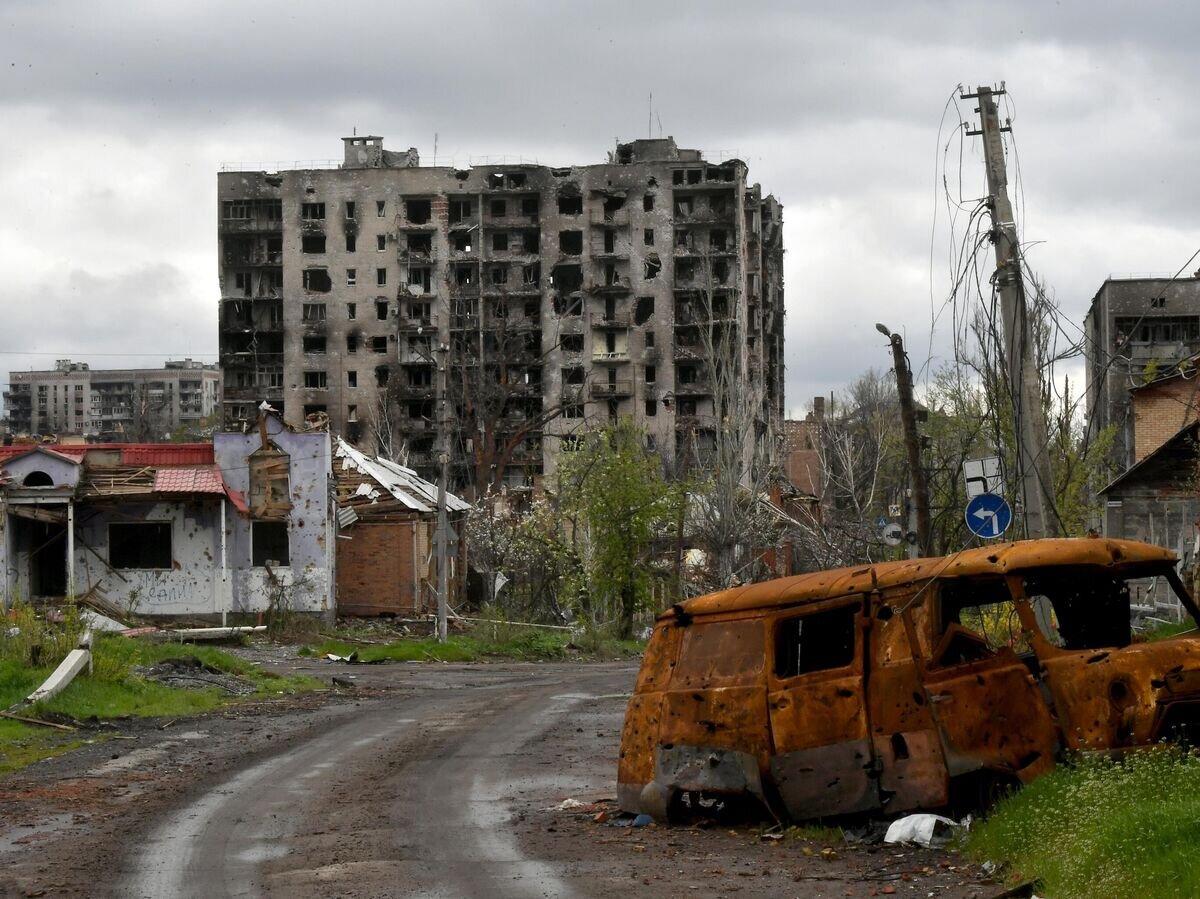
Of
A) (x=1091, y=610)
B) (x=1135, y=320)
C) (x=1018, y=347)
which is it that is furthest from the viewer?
(x=1135, y=320)

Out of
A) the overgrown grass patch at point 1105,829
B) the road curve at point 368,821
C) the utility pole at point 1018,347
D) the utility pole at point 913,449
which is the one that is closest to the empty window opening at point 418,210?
the utility pole at point 913,449

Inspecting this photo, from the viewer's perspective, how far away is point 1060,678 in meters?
10.7

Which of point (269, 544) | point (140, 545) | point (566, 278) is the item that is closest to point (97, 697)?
point (140, 545)

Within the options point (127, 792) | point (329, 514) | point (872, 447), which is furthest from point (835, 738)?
point (872, 447)

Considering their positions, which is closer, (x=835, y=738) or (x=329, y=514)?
(x=835, y=738)

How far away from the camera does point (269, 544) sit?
43469mm

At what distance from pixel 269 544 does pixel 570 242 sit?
65285mm

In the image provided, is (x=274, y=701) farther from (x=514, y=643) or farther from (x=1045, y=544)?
(x=1045, y=544)

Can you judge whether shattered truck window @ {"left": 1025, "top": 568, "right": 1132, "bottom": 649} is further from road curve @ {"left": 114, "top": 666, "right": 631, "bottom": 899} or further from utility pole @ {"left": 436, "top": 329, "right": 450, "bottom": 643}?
utility pole @ {"left": 436, "top": 329, "right": 450, "bottom": 643}

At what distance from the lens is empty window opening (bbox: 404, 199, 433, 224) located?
4186 inches

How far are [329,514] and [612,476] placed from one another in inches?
324

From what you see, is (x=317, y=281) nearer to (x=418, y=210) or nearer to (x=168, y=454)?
(x=418, y=210)

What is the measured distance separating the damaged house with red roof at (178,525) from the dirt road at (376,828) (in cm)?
2008

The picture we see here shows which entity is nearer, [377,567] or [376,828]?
[376,828]
